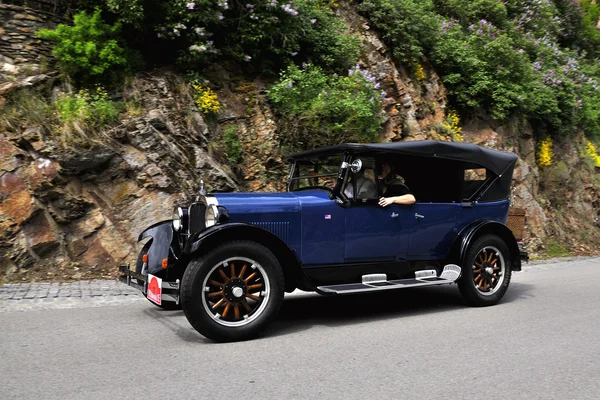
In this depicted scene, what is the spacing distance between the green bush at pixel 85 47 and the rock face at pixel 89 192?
1.11 metres

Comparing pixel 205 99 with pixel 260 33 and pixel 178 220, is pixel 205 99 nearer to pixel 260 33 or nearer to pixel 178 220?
pixel 260 33

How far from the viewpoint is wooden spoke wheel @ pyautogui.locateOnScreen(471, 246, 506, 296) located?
6441 millimetres

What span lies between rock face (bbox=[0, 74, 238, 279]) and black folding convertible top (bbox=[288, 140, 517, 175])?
2922 mm

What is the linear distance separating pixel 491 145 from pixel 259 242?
37.0 ft

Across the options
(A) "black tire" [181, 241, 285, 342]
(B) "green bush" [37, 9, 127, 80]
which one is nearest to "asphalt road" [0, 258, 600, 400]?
(A) "black tire" [181, 241, 285, 342]

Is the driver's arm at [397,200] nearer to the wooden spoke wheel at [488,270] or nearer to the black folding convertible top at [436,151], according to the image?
the black folding convertible top at [436,151]

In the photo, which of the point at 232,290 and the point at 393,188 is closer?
the point at 232,290

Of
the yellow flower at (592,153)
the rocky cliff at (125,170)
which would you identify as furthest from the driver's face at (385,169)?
the yellow flower at (592,153)

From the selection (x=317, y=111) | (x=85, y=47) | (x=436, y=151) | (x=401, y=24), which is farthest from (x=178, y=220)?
(x=401, y=24)

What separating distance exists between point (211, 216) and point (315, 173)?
181 cm

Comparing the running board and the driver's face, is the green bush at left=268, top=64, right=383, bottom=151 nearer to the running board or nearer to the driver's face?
the driver's face

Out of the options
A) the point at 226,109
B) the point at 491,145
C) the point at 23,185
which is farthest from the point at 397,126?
the point at 23,185

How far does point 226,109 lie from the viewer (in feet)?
35.6

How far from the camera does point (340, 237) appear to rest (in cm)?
558
